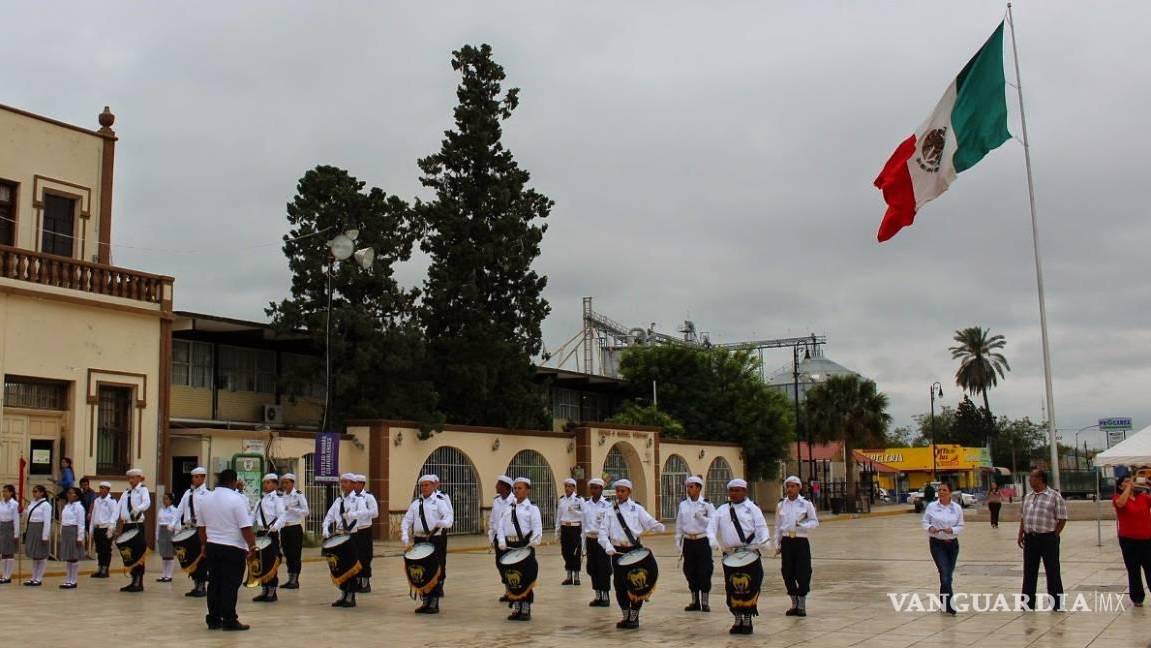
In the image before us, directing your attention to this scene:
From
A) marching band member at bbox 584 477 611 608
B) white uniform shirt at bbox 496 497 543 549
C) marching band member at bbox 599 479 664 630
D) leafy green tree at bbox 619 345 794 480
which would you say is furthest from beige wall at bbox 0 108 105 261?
leafy green tree at bbox 619 345 794 480

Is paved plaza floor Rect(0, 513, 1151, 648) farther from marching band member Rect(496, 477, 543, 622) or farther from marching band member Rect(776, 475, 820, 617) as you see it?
marching band member Rect(496, 477, 543, 622)

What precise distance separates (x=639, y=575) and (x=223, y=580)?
478 centimetres

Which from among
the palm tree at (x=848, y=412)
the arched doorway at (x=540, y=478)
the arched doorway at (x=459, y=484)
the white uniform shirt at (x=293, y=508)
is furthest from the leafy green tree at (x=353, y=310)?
the palm tree at (x=848, y=412)

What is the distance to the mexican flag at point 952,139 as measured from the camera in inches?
757

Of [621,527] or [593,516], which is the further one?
[593,516]

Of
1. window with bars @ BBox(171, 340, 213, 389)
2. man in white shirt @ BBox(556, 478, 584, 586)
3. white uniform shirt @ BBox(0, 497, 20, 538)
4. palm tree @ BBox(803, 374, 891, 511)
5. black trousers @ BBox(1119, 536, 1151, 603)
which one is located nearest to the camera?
black trousers @ BBox(1119, 536, 1151, 603)

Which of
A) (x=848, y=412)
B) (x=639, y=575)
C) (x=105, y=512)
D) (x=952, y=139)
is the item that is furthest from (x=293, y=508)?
(x=848, y=412)

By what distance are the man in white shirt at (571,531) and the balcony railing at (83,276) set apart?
38.7 feet

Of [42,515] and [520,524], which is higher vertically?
[42,515]

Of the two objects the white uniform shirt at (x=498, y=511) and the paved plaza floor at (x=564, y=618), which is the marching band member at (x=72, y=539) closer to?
the paved plaza floor at (x=564, y=618)

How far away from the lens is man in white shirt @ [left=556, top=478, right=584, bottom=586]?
19.4 m

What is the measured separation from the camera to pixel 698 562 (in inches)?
562

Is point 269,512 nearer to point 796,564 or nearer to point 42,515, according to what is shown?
point 42,515

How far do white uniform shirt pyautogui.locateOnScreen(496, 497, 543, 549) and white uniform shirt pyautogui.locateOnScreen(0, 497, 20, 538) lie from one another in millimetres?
8859
